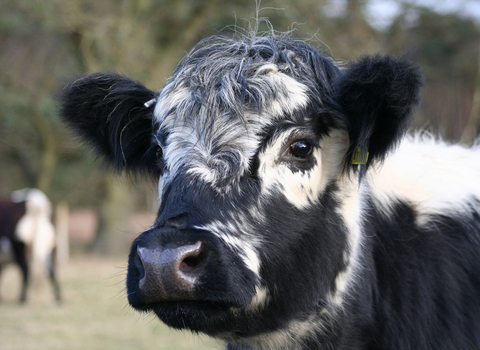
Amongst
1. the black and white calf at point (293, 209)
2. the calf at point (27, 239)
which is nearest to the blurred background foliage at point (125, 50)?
the calf at point (27, 239)

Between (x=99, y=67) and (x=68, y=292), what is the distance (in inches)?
296

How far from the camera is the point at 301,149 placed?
240 centimetres

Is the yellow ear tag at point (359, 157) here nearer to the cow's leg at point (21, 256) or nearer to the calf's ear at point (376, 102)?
the calf's ear at point (376, 102)

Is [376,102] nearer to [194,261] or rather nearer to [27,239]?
[194,261]

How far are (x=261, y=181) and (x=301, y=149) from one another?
0.90 feet

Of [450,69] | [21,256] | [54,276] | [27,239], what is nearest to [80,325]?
[54,276]

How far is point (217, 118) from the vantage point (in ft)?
7.61

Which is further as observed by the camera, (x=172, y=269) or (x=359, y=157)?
(x=359, y=157)

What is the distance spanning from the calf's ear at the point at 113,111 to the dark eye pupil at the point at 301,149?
0.89 metres

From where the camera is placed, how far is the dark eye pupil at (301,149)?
7.83 feet

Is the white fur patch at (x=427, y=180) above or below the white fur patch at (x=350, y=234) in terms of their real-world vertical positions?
above

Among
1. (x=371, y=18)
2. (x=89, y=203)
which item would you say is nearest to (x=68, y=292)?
(x=371, y=18)

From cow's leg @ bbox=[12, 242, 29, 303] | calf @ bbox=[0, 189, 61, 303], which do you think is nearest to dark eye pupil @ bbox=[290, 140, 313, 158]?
calf @ bbox=[0, 189, 61, 303]

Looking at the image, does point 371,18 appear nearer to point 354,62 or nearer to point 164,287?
point 354,62
